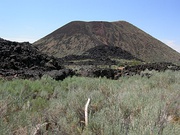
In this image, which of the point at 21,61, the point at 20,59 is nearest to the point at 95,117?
the point at 21,61

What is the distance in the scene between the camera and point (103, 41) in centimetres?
6588

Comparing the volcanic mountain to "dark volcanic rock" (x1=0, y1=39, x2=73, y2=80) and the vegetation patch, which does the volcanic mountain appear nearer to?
"dark volcanic rock" (x1=0, y1=39, x2=73, y2=80)

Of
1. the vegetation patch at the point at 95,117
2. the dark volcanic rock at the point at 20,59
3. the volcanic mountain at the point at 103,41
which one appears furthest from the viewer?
the volcanic mountain at the point at 103,41

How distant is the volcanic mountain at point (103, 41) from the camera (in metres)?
59.0

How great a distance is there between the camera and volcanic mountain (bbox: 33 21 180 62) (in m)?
59.0

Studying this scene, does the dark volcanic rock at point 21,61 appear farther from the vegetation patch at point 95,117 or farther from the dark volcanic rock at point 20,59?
the vegetation patch at point 95,117

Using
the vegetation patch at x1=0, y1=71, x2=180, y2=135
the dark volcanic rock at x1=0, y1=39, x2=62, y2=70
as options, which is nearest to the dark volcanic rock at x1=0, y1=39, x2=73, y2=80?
the dark volcanic rock at x1=0, y1=39, x2=62, y2=70

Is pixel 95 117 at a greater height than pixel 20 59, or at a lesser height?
lesser

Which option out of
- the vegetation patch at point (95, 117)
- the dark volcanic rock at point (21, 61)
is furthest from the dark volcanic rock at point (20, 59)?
the vegetation patch at point (95, 117)

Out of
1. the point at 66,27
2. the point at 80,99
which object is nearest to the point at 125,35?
the point at 66,27

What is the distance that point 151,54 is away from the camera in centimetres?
6100

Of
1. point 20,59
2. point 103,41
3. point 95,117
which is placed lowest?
point 95,117

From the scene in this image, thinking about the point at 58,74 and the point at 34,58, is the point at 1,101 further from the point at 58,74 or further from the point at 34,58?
the point at 34,58

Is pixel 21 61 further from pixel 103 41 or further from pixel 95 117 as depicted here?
pixel 103 41
